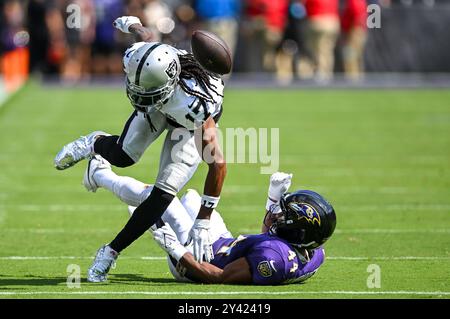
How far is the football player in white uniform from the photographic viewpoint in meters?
6.34

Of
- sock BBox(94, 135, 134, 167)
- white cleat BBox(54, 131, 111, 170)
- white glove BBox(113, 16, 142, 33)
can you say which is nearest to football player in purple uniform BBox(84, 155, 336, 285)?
sock BBox(94, 135, 134, 167)

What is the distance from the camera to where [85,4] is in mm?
20156

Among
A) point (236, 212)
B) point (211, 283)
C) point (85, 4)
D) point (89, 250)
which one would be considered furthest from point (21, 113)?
point (211, 283)

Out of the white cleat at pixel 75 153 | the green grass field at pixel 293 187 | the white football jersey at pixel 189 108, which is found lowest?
the green grass field at pixel 293 187

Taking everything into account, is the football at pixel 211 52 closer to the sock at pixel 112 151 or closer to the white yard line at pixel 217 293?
the sock at pixel 112 151

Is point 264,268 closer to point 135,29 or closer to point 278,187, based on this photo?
point 278,187

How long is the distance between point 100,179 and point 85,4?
13.5 m

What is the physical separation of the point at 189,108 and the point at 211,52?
381 millimetres

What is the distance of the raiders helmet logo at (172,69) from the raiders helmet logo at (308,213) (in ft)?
3.56

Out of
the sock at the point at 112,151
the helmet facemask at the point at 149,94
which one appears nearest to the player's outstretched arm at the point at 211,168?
the helmet facemask at the point at 149,94

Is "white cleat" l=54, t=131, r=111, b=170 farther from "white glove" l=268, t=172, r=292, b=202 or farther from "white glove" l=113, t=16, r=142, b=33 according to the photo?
"white glove" l=268, t=172, r=292, b=202

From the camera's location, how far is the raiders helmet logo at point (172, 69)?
6332 millimetres

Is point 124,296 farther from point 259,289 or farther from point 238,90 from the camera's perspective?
point 238,90

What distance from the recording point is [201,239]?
21.0ft
